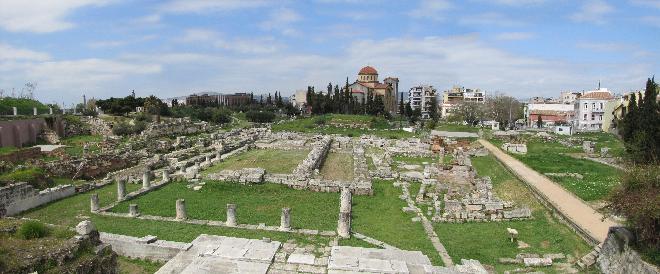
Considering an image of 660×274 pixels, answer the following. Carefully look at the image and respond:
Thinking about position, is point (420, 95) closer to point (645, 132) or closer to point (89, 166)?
point (645, 132)

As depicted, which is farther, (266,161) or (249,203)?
(266,161)

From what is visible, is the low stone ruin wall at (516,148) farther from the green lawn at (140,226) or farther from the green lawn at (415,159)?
the green lawn at (140,226)

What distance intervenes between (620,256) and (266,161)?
2302 cm

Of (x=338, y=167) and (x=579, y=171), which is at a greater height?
(x=579, y=171)

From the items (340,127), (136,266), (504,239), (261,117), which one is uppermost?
(261,117)

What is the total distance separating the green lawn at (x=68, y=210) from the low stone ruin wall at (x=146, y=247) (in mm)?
4307

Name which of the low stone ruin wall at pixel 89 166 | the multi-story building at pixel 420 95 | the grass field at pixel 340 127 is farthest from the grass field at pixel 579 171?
the multi-story building at pixel 420 95

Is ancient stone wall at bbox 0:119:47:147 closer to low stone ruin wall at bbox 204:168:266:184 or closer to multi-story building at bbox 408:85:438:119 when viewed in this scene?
low stone ruin wall at bbox 204:168:266:184

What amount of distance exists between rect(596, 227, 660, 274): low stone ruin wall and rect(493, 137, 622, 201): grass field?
148 inches

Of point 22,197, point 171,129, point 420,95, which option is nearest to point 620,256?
point 22,197

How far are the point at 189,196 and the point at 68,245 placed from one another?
10451 millimetres

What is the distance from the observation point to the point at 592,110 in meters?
68.1

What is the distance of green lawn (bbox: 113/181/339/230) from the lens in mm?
16797

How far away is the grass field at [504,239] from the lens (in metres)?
13.7
